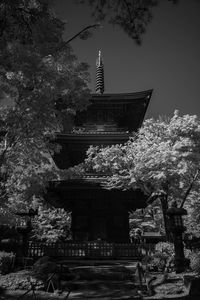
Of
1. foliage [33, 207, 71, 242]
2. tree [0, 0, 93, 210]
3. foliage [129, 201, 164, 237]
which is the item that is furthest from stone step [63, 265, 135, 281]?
foliage [129, 201, 164, 237]

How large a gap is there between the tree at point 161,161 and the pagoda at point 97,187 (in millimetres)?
1586

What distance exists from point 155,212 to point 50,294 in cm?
2705

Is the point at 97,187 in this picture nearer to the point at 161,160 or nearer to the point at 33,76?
the point at 161,160

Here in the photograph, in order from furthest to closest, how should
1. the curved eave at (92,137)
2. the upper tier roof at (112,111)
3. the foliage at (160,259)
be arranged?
the upper tier roof at (112,111), the curved eave at (92,137), the foliage at (160,259)

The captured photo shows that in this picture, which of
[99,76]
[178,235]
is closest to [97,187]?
[178,235]

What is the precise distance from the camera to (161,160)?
16.1 m

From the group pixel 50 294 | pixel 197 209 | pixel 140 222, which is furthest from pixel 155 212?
pixel 50 294

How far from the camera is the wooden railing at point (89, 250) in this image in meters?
17.1

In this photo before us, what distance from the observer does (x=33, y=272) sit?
12.4 metres

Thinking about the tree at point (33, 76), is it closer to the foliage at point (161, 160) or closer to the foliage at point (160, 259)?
the foliage at point (161, 160)

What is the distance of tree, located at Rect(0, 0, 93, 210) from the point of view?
745 centimetres

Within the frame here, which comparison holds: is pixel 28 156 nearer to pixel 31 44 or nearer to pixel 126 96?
pixel 31 44

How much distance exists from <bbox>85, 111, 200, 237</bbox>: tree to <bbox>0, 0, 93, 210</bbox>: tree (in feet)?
22.4

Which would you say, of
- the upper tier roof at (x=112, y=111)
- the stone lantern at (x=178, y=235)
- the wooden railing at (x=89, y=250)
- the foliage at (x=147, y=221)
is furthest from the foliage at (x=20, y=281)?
the foliage at (x=147, y=221)
